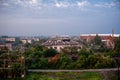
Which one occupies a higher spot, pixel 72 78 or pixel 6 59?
pixel 6 59

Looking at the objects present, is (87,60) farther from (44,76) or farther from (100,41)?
(100,41)

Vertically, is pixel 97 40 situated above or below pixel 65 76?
above

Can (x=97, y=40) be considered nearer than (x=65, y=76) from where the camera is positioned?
No

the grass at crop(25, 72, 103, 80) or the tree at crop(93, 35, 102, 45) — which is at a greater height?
the tree at crop(93, 35, 102, 45)

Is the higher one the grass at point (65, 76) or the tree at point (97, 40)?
the tree at point (97, 40)

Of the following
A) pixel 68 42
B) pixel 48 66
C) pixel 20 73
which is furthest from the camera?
pixel 68 42

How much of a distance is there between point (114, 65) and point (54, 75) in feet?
4.14

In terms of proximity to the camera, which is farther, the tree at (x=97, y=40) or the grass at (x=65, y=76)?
the tree at (x=97, y=40)

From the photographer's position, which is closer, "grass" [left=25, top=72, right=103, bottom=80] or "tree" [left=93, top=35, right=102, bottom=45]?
"grass" [left=25, top=72, right=103, bottom=80]

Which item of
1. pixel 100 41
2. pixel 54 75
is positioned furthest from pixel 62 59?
pixel 100 41

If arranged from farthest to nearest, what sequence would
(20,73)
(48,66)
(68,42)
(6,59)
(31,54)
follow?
(68,42), (31,54), (48,66), (6,59), (20,73)

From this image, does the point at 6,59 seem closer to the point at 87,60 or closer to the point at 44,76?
the point at 44,76

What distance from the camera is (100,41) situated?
27.1 ft

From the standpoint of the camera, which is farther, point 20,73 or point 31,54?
point 31,54
